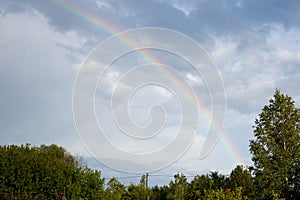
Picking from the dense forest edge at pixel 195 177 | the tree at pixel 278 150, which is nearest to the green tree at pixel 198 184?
the dense forest edge at pixel 195 177

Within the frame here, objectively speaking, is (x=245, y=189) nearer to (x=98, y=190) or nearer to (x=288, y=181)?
(x=288, y=181)

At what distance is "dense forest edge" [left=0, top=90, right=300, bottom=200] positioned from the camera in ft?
71.5

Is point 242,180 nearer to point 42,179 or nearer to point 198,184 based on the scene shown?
point 198,184

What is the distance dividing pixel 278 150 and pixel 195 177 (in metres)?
10.00

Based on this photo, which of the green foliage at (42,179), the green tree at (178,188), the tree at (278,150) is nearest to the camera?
the green foliage at (42,179)

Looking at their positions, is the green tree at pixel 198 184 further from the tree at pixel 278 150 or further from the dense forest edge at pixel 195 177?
the tree at pixel 278 150

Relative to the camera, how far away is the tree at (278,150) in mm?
31094

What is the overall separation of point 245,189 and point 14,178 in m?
A: 17.5

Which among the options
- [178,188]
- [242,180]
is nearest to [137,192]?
[178,188]

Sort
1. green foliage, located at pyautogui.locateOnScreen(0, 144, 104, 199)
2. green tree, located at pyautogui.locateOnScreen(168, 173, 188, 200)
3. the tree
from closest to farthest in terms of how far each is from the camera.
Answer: green foliage, located at pyautogui.locateOnScreen(0, 144, 104, 199)
the tree
green tree, located at pyautogui.locateOnScreen(168, 173, 188, 200)

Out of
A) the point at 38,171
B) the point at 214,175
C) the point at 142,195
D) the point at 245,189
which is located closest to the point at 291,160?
the point at 245,189

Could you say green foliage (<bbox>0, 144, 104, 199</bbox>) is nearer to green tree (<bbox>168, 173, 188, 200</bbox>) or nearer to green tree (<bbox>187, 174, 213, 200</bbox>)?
green tree (<bbox>187, 174, 213, 200</bbox>)

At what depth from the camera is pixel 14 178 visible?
71.6 ft

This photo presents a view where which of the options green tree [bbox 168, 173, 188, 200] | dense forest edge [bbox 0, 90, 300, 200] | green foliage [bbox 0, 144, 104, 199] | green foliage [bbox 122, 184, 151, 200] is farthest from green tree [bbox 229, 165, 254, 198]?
green foliage [bbox 0, 144, 104, 199]
